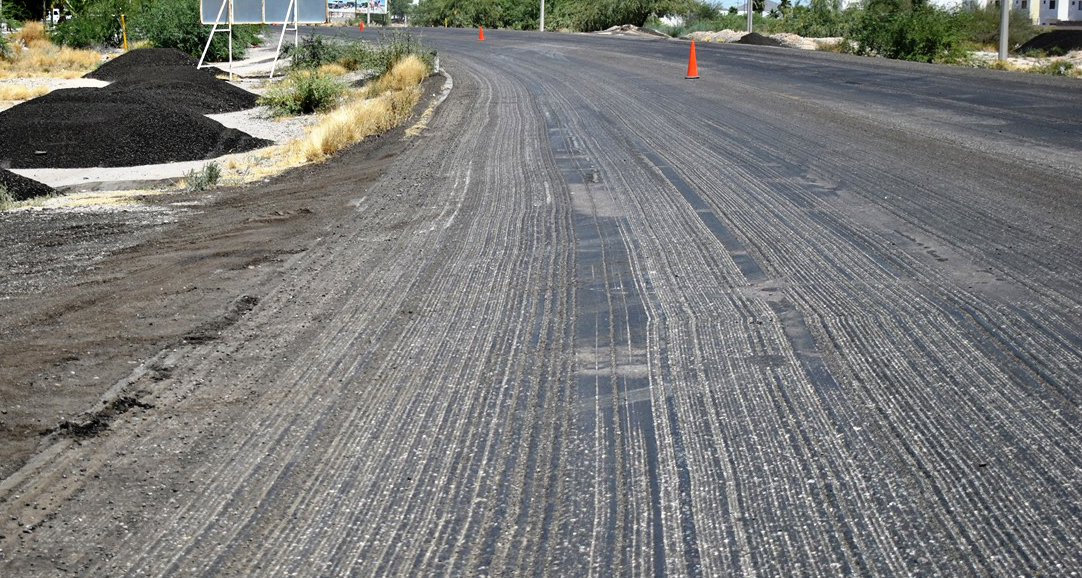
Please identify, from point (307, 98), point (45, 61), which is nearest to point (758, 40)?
point (45, 61)

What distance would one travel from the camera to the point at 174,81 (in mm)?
29141

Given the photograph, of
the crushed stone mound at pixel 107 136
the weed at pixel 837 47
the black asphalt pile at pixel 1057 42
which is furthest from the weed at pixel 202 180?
the black asphalt pile at pixel 1057 42

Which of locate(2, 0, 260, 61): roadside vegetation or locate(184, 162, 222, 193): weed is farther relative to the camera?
locate(2, 0, 260, 61): roadside vegetation

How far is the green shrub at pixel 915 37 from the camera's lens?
3909 centimetres

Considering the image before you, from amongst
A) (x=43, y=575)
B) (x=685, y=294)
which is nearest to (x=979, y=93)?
(x=685, y=294)

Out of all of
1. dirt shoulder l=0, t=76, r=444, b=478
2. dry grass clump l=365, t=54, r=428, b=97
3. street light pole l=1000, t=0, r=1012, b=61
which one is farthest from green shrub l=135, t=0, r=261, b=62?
dirt shoulder l=0, t=76, r=444, b=478

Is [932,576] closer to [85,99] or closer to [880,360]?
[880,360]

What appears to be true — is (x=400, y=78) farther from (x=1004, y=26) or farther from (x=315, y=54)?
(x=1004, y=26)

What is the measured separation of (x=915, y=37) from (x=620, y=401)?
1497 inches

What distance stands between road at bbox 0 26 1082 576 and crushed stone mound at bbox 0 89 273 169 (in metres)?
7.66

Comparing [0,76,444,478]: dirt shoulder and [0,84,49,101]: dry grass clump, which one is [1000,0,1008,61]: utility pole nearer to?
[0,76,444,478]: dirt shoulder

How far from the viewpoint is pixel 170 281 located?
8094 mm

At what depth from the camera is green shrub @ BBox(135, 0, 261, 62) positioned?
42531mm

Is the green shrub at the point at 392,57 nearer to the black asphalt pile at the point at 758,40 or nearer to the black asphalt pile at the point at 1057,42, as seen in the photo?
the black asphalt pile at the point at 758,40
